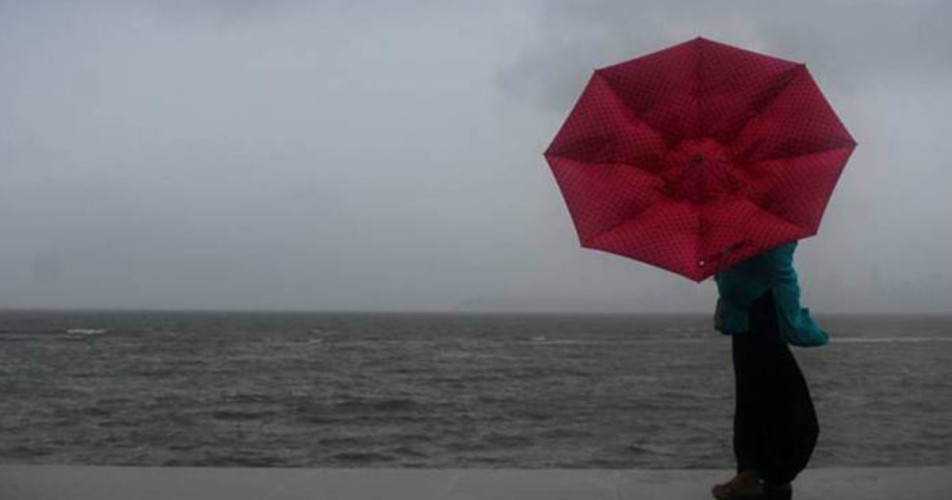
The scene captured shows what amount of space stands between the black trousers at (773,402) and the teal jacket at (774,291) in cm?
4

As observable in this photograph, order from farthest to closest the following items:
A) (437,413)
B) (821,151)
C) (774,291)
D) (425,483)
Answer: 1. (437,413)
2. (425,483)
3. (774,291)
4. (821,151)

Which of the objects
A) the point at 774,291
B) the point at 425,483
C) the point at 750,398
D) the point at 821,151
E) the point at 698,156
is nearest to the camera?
the point at 821,151

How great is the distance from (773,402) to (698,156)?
3.36ft

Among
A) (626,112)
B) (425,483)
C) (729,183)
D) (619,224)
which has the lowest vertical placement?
(425,483)

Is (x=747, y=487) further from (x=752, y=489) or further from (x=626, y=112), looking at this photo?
(x=626, y=112)

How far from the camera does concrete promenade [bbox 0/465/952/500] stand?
4.75 meters

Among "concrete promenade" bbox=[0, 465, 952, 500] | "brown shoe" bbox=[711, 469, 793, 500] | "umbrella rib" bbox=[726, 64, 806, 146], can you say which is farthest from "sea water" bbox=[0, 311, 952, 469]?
"umbrella rib" bbox=[726, 64, 806, 146]

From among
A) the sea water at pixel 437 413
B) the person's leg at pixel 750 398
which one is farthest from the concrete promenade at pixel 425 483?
the sea water at pixel 437 413

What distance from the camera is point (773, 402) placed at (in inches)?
164

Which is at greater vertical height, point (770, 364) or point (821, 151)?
point (821, 151)

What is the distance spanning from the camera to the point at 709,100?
401 centimetres

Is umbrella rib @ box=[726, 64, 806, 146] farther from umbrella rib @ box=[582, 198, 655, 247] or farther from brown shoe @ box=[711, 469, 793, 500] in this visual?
brown shoe @ box=[711, 469, 793, 500]

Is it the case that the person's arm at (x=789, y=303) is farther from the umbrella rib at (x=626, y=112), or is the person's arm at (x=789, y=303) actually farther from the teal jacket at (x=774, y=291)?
the umbrella rib at (x=626, y=112)

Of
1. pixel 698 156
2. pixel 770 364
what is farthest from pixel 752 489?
pixel 698 156
